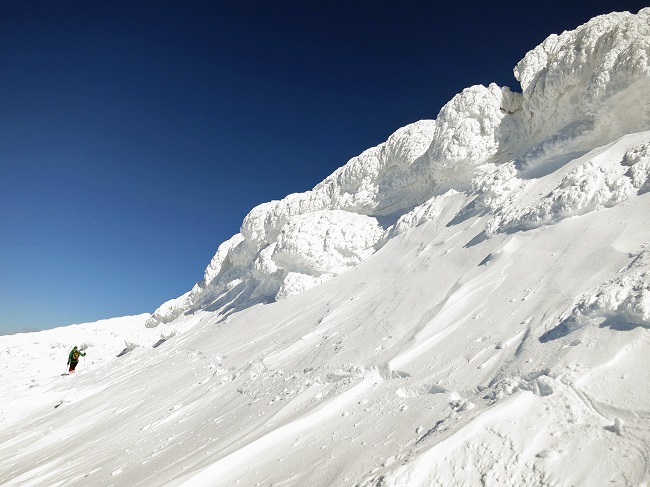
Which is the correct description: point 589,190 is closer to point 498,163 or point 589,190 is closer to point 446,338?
point 446,338

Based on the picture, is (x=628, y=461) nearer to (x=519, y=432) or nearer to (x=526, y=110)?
(x=519, y=432)

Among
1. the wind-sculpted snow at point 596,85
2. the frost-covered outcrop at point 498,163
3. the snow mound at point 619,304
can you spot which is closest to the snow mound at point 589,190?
the frost-covered outcrop at point 498,163

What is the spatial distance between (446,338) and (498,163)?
6.48 m

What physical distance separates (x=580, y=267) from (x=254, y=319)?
382 inches

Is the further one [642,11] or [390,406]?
[642,11]

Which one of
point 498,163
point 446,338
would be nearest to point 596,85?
point 498,163

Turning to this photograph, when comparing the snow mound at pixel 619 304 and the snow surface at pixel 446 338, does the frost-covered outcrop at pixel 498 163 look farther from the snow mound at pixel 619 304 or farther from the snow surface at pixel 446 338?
the snow mound at pixel 619 304

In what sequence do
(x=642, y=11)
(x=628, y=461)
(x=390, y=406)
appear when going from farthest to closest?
1. (x=642, y=11)
2. (x=390, y=406)
3. (x=628, y=461)

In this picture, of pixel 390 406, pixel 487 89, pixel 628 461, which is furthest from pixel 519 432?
pixel 487 89

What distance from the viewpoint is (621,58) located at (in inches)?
253

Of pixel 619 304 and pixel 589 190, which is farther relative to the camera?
pixel 589 190

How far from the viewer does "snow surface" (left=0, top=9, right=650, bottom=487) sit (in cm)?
281

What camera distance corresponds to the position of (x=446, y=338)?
4.88 m

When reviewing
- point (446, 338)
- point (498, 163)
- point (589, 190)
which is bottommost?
point (446, 338)
